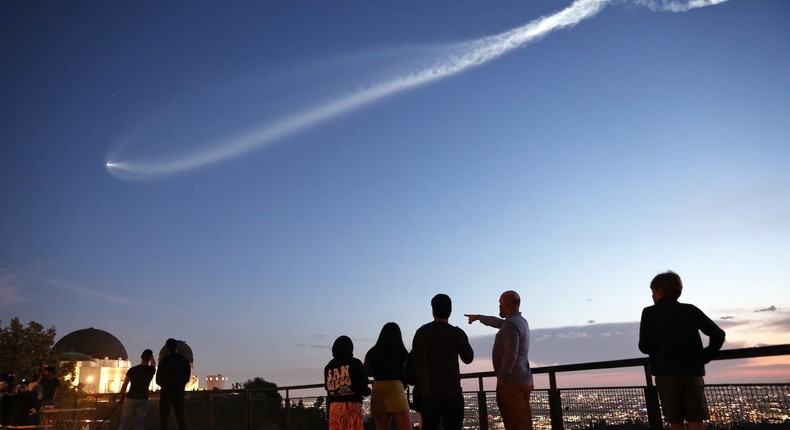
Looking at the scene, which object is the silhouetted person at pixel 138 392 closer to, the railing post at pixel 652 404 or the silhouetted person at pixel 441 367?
the silhouetted person at pixel 441 367

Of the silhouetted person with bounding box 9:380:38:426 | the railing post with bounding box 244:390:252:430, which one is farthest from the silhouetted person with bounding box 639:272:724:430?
the silhouetted person with bounding box 9:380:38:426

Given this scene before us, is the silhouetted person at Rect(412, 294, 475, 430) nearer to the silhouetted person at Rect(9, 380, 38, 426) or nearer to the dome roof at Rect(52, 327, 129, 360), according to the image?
the silhouetted person at Rect(9, 380, 38, 426)

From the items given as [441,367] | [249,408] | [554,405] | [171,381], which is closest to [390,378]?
[441,367]

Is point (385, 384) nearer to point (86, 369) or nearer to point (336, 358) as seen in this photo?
point (336, 358)

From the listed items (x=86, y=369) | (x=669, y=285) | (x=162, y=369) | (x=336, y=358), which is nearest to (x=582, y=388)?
(x=669, y=285)

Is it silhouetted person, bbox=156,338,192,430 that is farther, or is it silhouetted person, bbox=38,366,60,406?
silhouetted person, bbox=38,366,60,406

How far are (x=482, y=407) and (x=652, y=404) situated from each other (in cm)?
273

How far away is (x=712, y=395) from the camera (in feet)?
17.0

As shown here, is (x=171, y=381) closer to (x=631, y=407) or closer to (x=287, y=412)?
(x=287, y=412)

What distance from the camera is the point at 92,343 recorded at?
302ft

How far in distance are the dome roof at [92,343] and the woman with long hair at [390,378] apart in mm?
93236

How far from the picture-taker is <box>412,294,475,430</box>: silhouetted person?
576cm

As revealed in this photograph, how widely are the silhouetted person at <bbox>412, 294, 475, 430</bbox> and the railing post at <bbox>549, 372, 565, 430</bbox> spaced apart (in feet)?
5.80

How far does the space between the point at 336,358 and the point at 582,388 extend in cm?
281
